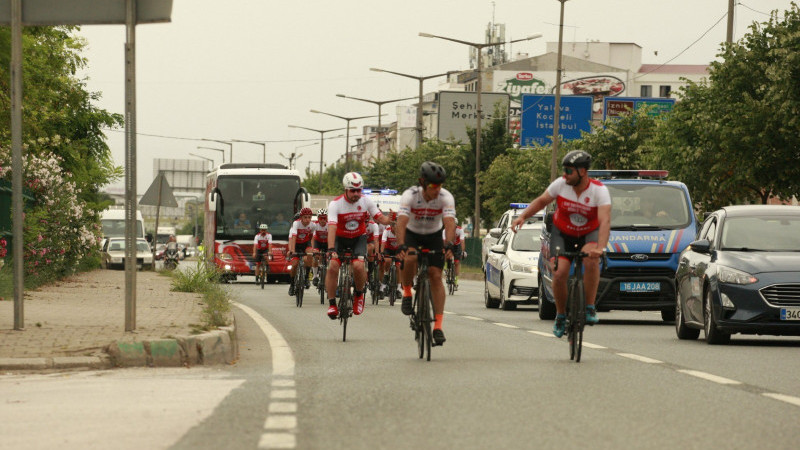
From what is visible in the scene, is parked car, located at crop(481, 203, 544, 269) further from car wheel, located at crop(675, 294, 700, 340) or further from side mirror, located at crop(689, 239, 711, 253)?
side mirror, located at crop(689, 239, 711, 253)

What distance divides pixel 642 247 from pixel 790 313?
205 inches

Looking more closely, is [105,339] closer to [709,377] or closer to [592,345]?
[592,345]

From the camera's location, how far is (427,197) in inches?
547

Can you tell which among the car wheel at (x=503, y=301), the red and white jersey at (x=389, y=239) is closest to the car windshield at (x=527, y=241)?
the car wheel at (x=503, y=301)

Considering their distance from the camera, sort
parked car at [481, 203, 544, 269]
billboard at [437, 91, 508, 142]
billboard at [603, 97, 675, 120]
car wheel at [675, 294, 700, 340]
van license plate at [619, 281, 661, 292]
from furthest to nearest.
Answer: billboard at [437, 91, 508, 142] → billboard at [603, 97, 675, 120] → parked car at [481, 203, 544, 269] → van license plate at [619, 281, 661, 292] → car wheel at [675, 294, 700, 340]

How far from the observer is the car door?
1691 centimetres

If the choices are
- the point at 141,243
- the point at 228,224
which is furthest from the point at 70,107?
the point at 141,243

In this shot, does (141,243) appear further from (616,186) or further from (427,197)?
(427,197)

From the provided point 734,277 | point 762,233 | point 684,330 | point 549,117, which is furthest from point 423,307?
point 549,117

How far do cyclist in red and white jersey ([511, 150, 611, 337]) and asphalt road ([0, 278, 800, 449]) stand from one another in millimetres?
692

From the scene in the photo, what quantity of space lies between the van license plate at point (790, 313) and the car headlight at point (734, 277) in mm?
440

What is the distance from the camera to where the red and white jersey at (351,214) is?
55.7 feet

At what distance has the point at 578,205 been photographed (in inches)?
539

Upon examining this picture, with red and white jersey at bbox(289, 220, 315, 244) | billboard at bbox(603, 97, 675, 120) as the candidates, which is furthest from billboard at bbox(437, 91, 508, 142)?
red and white jersey at bbox(289, 220, 315, 244)
